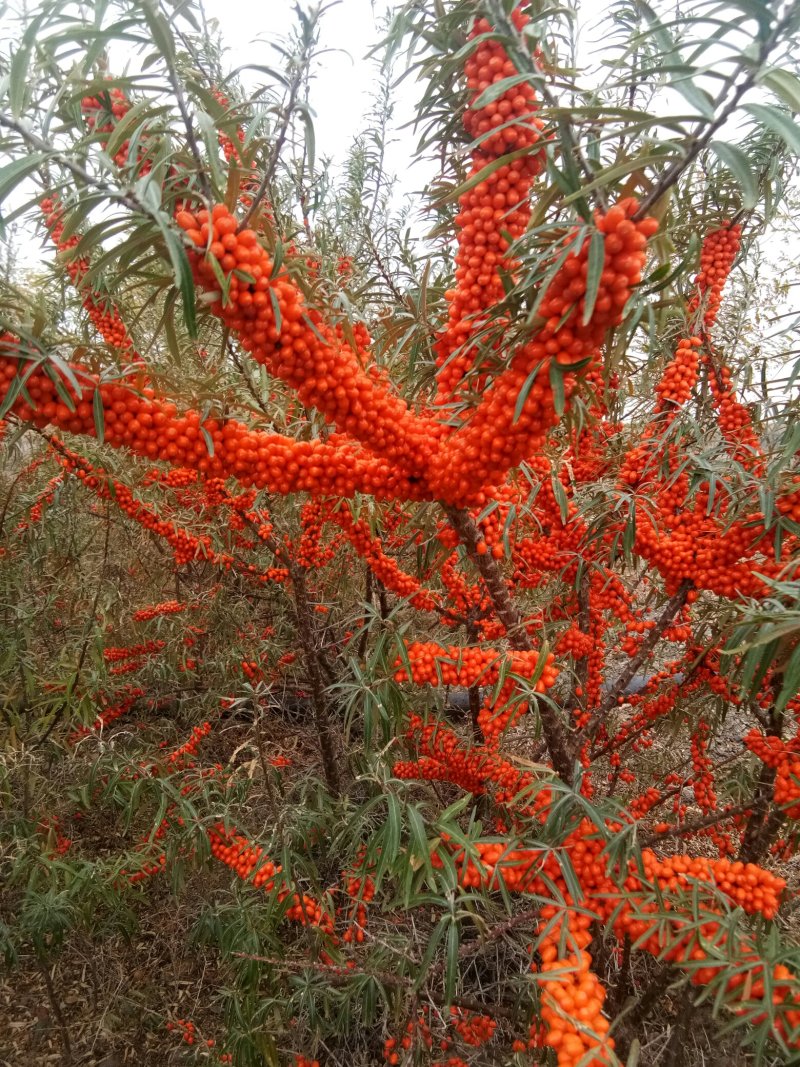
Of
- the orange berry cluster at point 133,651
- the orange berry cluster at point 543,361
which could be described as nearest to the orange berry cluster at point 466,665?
the orange berry cluster at point 543,361

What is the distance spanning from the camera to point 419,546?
169cm

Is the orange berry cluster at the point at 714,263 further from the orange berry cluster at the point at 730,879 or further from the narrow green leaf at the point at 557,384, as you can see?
the orange berry cluster at the point at 730,879

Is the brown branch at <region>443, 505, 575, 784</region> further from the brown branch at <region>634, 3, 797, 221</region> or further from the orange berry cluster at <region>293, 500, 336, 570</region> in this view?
the orange berry cluster at <region>293, 500, 336, 570</region>

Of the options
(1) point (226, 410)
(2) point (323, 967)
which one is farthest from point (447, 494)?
(2) point (323, 967)

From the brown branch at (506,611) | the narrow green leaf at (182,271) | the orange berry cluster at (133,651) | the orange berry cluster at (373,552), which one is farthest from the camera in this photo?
the orange berry cluster at (133,651)

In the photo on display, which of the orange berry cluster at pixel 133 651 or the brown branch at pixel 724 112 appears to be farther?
the orange berry cluster at pixel 133 651

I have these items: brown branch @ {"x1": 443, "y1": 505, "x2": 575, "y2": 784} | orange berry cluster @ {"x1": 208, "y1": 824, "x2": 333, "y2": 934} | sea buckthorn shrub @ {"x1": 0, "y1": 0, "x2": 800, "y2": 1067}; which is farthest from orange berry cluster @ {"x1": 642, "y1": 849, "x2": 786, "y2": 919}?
orange berry cluster @ {"x1": 208, "y1": 824, "x2": 333, "y2": 934}

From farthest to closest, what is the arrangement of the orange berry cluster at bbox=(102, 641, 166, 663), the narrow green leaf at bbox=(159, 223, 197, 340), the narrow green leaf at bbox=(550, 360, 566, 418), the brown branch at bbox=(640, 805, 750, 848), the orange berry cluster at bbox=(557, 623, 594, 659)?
1. the orange berry cluster at bbox=(102, 641, 166, 663)
2. the orange berry cluster at bbox=(557, 623, 594, 659)
3. the brown branch at bbox=(640, 805, 750, 848)
4. the narrow green leaf at bbox=(550, 360, 566, 418)
5. the narrow green leaf at bbox=(159, 223, 197, 340)

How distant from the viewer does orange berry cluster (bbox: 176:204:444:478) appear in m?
0.79

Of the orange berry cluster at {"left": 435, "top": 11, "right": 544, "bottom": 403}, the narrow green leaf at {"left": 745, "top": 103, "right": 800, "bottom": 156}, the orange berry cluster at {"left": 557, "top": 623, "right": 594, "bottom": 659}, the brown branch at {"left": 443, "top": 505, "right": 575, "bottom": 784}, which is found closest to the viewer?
the narrow green leaf at {"left": 745, "top": 103, "right": 800, "bottom": 156}

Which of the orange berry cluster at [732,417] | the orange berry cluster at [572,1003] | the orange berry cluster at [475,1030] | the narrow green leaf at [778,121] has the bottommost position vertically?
the orange berry cluster at [475,1030]

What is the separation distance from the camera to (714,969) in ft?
3.95

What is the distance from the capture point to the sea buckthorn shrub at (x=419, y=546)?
2.70ft

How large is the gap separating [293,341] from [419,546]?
901mm
